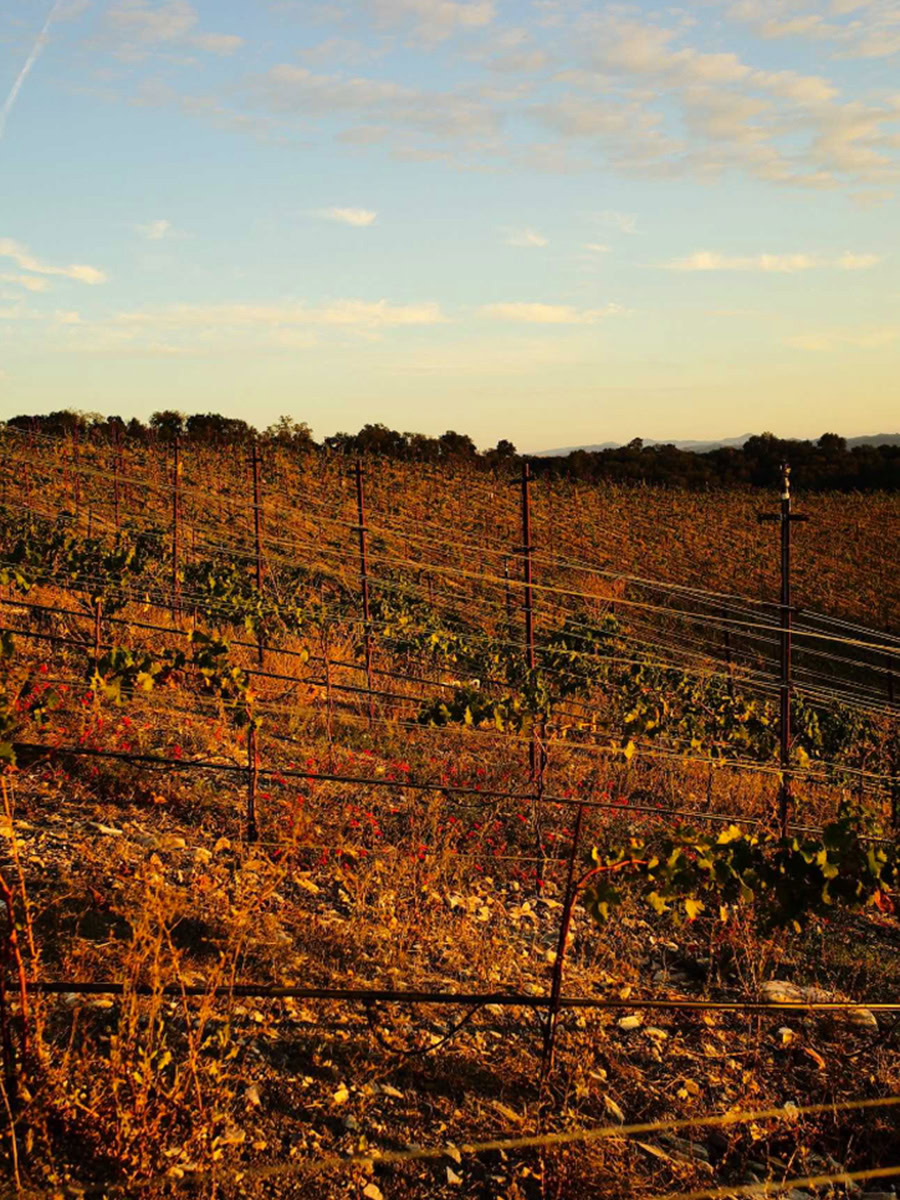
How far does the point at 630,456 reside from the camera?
54219 mm

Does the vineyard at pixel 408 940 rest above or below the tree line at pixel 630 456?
below

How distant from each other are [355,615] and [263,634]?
3.80m

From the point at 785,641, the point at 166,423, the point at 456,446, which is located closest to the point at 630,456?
the point at 456,446

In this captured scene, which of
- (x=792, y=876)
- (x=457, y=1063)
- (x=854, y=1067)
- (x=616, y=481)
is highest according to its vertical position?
(x=616, y=481)

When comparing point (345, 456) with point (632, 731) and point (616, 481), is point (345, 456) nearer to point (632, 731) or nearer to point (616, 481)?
point (616, 481)

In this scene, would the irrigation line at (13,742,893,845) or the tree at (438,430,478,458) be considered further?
the tree at (438,430,478,458)

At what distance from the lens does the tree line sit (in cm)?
4288

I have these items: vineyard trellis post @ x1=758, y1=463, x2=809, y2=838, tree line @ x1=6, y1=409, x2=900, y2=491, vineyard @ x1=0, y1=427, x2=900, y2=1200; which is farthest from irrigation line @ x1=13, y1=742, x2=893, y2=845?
tree line @ x1=6, y1=409, x2=900, y2=491

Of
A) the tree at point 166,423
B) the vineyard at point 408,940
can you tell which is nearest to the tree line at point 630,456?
the tree at point 166,423

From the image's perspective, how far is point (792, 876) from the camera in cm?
465

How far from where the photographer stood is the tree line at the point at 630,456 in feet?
141

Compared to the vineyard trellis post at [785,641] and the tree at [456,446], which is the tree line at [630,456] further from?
the vineyard trellis post at [785,641]

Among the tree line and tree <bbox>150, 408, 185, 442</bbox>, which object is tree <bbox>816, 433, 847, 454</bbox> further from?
tree <bbox>150, 408, 185, 442</bbox>

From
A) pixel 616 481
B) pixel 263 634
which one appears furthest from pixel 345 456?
pixel 263 634
